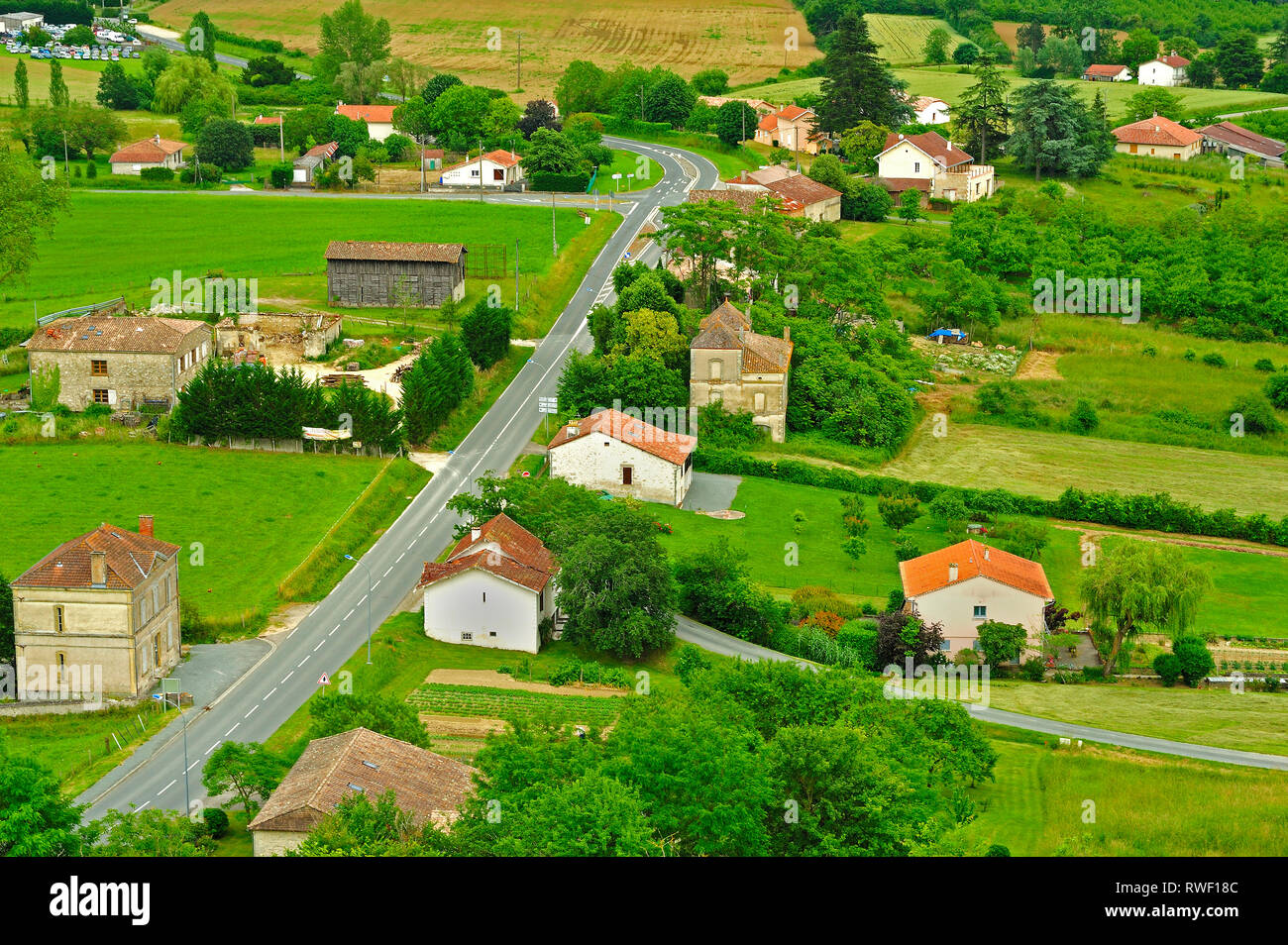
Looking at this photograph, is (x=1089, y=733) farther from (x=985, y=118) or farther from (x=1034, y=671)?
(x=985, y=118)

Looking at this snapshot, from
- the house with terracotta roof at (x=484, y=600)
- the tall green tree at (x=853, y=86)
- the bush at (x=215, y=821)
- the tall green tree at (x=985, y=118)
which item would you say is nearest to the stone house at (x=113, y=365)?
the house with terracotta roof at (x=484, y=600)

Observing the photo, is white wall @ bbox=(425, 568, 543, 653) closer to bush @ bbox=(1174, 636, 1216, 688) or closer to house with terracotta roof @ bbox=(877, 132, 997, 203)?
bush @ bbox=(1174, 636, 1216, 688)

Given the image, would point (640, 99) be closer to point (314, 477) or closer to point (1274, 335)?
point (1274, 335)

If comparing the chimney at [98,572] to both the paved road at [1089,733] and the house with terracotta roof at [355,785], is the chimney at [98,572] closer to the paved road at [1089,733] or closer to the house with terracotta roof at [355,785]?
the house with terracotta roof at [355,785]

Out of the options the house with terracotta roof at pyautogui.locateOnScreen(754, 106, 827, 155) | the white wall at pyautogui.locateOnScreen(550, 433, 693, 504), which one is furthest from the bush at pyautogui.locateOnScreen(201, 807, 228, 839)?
the house with terracotta roof at pyautogui.locateOnScreen(754, 106, 827, 155)
